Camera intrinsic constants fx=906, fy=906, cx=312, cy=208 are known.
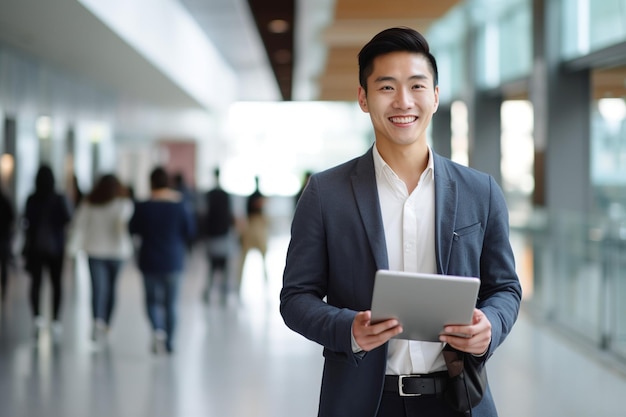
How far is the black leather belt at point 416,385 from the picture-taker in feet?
7.68

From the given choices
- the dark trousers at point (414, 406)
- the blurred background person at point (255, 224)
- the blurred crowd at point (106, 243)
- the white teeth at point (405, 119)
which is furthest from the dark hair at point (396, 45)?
the blurred background person at point (255, 224)

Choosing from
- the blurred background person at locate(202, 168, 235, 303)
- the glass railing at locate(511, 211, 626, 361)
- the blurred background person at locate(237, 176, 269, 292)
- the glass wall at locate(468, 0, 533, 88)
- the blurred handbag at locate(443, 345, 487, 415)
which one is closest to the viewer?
the blurred handbag at locate(443, 345, 487, 415)

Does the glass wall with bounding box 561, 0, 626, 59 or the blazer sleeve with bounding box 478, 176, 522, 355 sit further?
the glass wall with bounding box 561, 0, 626, 59

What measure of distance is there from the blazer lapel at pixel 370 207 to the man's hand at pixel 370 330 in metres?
0.18

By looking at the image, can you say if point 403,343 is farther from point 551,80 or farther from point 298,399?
point 551,80

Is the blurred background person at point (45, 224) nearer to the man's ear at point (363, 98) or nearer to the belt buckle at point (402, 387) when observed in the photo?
the man's ear at point (363, 98)

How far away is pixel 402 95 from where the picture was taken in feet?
7.63

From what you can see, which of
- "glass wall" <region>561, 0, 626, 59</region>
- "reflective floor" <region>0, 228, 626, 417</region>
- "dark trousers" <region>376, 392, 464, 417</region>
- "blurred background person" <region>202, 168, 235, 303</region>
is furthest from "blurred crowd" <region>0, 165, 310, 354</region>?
"dark trousers" <region>376, 392, 464, 417</region>

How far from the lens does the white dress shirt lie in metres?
2.38

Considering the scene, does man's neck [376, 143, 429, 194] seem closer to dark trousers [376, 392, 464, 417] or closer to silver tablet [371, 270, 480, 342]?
silver tablet [371, 270, 480, 342]

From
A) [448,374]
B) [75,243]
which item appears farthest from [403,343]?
[75,243]

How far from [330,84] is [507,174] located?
30.7ft

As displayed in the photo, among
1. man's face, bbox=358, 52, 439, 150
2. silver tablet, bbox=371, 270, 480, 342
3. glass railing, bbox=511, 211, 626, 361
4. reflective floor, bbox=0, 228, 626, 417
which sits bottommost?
reflective floor, bbox=0, 228, 626, 417

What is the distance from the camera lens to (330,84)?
25.2m
